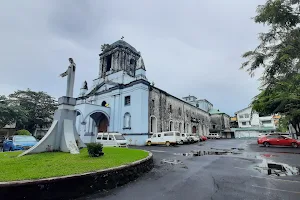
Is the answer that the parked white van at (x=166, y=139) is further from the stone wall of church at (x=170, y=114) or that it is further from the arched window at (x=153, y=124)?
the arched window at (x=153, y=124)

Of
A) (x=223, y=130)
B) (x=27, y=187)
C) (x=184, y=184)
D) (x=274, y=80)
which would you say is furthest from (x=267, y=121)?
(x=27, y=187)

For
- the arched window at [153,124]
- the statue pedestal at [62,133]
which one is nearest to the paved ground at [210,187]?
the statue pedestal at [62,133]

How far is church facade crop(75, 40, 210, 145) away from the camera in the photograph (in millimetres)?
21672

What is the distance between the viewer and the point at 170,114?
92.0ft

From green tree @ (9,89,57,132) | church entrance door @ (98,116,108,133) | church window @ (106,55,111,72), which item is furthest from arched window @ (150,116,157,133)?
green tree @ (9,89,57,132)

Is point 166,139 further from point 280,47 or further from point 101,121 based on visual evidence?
point 280,47

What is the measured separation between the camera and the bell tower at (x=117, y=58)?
86.0 feet

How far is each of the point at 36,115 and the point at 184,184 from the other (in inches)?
1547

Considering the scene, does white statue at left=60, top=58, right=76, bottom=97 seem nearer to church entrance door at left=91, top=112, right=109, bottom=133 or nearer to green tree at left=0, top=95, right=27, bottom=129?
church entrance door at left=91, top=112, right=109, bottom=133

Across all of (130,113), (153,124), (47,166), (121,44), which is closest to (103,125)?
(130,113)

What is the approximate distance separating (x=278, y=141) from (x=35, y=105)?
42098 millimetres

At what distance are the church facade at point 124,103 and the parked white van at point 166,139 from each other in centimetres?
85

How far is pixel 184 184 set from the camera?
5.00 m

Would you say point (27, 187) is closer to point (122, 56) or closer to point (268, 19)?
point (268, 19)
